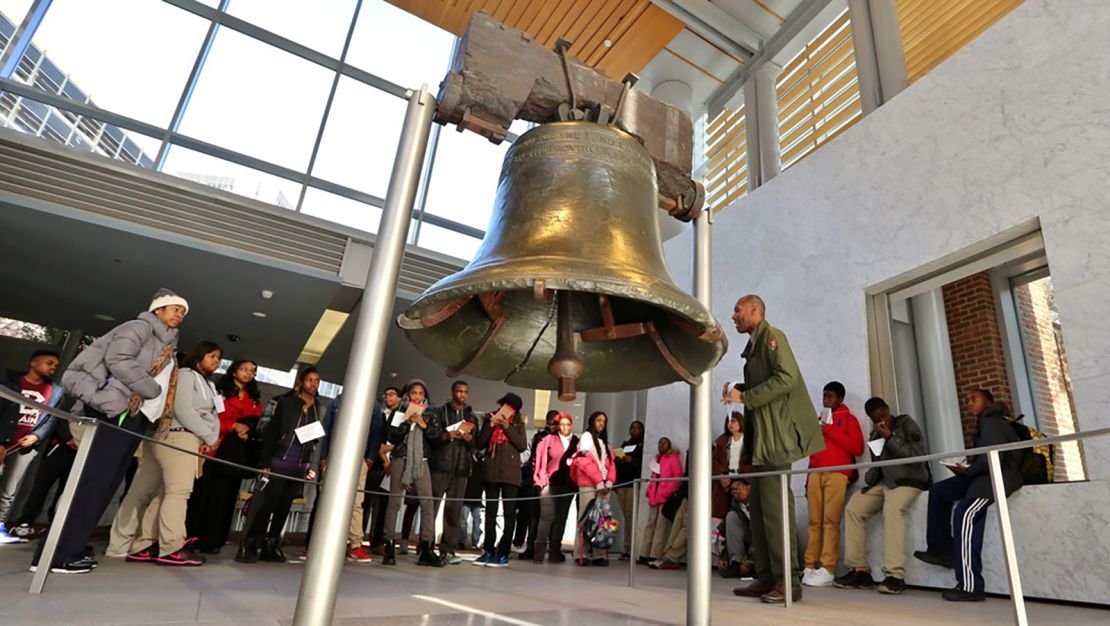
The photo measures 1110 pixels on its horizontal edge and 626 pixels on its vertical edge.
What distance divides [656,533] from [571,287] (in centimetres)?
543

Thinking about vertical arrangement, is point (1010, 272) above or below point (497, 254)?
above

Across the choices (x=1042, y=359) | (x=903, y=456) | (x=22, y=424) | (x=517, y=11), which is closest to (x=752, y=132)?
(x=517, y=11)

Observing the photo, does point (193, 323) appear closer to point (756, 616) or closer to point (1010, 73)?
point (756, 616)

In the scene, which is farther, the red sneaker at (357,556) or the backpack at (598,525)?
the backpack at (598,525)

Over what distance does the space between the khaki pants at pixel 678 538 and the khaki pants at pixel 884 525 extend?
5.39ft

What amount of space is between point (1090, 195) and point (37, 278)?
1032 centimetres

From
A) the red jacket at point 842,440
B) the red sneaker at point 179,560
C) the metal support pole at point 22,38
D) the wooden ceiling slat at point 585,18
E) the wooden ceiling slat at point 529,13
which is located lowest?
the red sneaker at point 179,560

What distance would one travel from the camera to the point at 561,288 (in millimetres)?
1319

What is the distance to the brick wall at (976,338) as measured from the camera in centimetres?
595

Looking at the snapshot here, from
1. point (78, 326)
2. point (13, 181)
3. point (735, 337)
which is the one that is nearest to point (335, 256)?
point (13, 181)

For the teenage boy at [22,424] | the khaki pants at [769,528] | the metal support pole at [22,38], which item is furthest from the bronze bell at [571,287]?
the metal support pole at [22,38]

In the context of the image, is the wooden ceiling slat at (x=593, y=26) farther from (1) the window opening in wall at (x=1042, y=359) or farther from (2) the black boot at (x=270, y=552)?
(2) the black boot at (x=270, y=552)

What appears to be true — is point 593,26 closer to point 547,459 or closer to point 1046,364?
point 547,459

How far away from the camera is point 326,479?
138 centimetres
